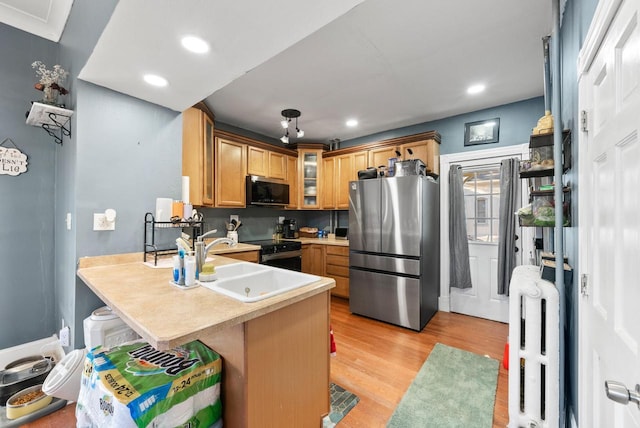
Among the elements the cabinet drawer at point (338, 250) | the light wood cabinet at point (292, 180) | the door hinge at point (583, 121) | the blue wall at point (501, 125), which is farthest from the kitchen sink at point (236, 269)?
the blue wall at point (501, 125)

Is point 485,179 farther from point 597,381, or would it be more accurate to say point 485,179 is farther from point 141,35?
Result: point 141,35

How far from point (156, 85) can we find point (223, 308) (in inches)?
65.7

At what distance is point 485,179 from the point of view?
3299mm

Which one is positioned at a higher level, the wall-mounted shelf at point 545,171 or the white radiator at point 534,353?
the wall-mounted shelf at point 545,171

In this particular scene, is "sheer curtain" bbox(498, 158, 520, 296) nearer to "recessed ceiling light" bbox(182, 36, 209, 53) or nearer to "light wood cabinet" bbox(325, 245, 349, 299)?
"light wood cabinet" bbox(325, 245, 349, 299)

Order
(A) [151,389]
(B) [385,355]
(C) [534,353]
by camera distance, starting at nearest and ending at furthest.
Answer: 1. (A) [151,389]
2. (C) [534,353]
3. (B) [385,355]

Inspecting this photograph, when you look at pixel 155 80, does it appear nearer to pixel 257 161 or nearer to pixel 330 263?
pixel 257 161

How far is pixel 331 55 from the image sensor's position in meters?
2.14

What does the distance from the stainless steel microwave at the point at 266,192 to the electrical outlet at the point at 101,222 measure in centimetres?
184

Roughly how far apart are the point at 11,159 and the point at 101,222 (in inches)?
39.8

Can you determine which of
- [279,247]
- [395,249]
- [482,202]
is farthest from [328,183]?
[482,202]

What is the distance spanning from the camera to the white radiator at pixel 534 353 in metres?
1.37

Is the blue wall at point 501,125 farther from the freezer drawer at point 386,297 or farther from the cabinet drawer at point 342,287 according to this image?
the cabinet drawer at point 342,287

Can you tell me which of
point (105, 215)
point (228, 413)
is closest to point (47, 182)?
point (105, 215)
